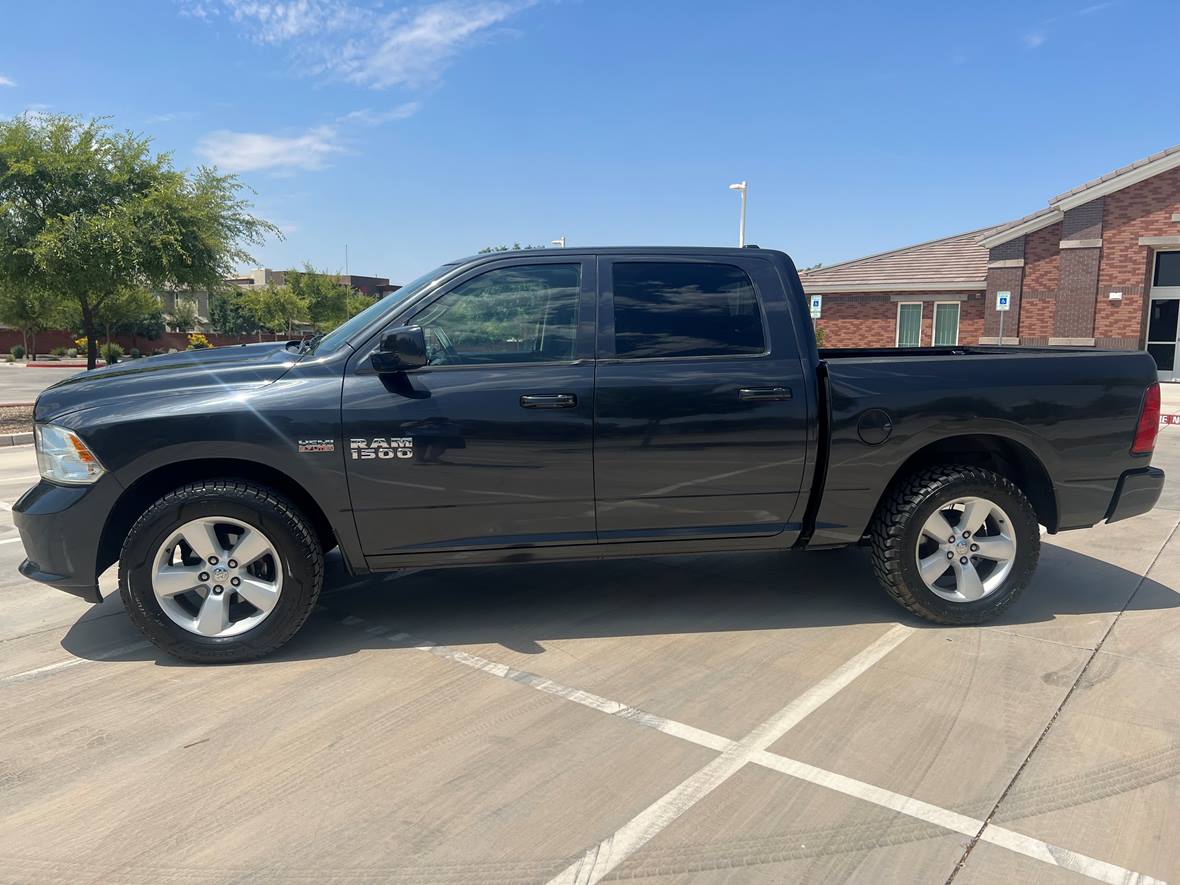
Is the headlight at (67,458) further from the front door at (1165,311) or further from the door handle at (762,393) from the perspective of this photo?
the front door at (1165,311)

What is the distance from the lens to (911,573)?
4340 millimetres

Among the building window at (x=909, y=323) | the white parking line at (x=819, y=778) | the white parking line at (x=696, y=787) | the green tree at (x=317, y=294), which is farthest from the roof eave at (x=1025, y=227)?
the green tree at (x=317, y=294)

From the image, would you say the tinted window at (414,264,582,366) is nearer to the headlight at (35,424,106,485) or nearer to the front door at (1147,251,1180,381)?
the headlight at (35,424,106,485)

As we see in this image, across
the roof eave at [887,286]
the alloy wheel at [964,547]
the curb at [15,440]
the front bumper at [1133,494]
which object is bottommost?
the curb at [15,440]

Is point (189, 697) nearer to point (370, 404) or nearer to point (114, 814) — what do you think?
point (114, 814)

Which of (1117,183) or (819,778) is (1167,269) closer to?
(1117,183)

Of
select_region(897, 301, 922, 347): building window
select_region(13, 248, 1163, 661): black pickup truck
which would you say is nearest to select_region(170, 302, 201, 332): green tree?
select_region(897, 301, 922, 347): building window

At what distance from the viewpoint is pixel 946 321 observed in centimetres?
2891

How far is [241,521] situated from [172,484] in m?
0.45

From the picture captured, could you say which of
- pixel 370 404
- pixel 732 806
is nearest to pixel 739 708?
pixel 732 806

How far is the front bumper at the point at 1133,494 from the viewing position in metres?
4.49

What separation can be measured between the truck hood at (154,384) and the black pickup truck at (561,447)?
0.04 ft

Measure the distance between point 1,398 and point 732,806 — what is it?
24190 millimetres

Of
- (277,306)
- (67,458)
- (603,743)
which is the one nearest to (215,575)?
(67,458)
